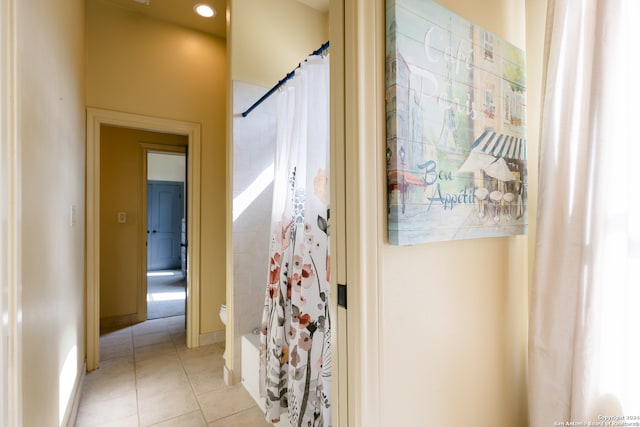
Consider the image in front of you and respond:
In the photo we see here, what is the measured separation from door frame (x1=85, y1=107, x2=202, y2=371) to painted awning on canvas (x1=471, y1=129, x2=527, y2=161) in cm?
251

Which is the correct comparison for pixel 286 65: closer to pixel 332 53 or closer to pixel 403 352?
pixel 332 53

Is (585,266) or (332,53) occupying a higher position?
(332,53)

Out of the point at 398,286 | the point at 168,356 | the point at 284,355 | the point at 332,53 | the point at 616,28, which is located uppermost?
the point at 616,28

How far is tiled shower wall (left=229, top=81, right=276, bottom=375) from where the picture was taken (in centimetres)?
224

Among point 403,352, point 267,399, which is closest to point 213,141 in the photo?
point 267,399

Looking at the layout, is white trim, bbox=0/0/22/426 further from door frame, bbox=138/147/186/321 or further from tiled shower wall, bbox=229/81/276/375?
door frame, bbox=138/147/186/321

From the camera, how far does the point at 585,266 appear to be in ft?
3.47

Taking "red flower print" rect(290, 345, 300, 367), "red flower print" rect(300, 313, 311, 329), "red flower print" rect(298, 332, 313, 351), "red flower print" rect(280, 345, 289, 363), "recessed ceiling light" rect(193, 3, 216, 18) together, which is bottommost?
"red flower print" rect(280, 345, 289, 363)

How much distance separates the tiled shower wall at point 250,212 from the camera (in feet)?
7.36

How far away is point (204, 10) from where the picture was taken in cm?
266

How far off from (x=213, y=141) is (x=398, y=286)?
2.65 m

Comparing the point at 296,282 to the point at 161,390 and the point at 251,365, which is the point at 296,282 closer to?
the point at 251,365

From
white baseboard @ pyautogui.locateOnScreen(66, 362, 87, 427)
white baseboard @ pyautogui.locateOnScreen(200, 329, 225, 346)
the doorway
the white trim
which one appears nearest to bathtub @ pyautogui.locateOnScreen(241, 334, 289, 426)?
white baseboard @ pyautogui.locateOnScreen(200, 329, 225, 346)

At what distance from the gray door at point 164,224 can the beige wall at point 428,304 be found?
22.0 ft
